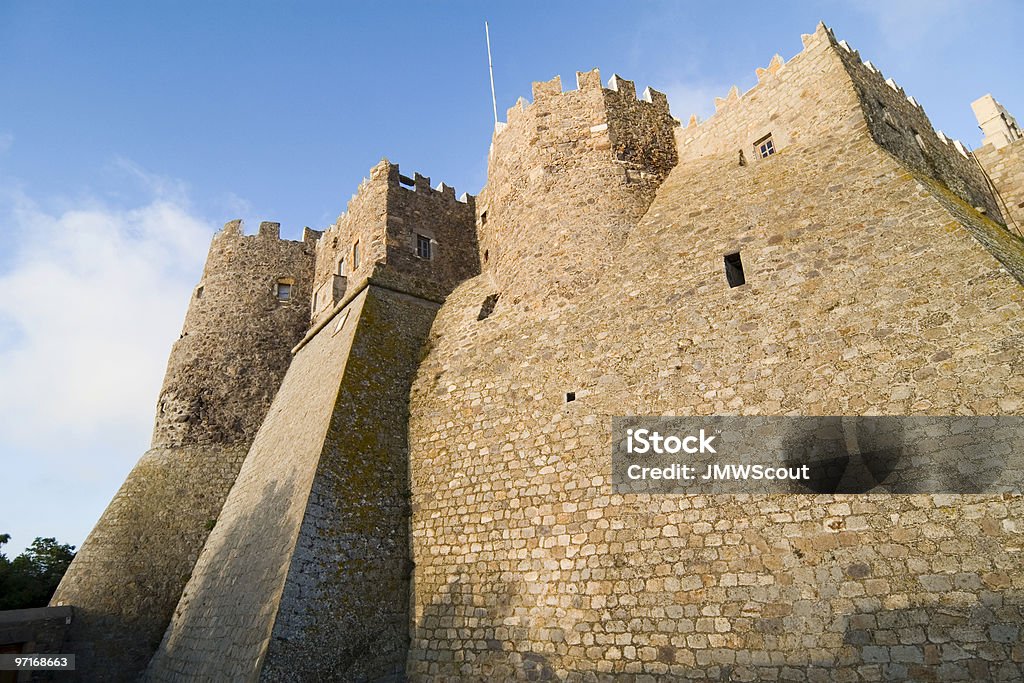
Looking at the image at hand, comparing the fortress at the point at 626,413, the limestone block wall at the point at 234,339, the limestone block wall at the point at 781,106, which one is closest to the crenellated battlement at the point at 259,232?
the limestone block wall at the point at 234,339

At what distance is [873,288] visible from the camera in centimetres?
718

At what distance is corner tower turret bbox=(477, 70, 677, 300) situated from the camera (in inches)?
435

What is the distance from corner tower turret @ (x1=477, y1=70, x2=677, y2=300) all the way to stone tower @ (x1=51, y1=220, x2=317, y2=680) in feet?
30.7

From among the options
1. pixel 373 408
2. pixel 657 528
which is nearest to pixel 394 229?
pixel 373 408

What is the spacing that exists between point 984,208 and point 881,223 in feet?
16.5

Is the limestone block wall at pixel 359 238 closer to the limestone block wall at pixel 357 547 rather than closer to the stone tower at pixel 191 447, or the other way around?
the stone tower at pixel 191 447

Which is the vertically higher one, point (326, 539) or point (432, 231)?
point (432, 231)

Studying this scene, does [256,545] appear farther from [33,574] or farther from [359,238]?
[33,574]

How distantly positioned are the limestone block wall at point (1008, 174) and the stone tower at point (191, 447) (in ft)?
63.1

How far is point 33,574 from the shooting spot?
16562 mm
